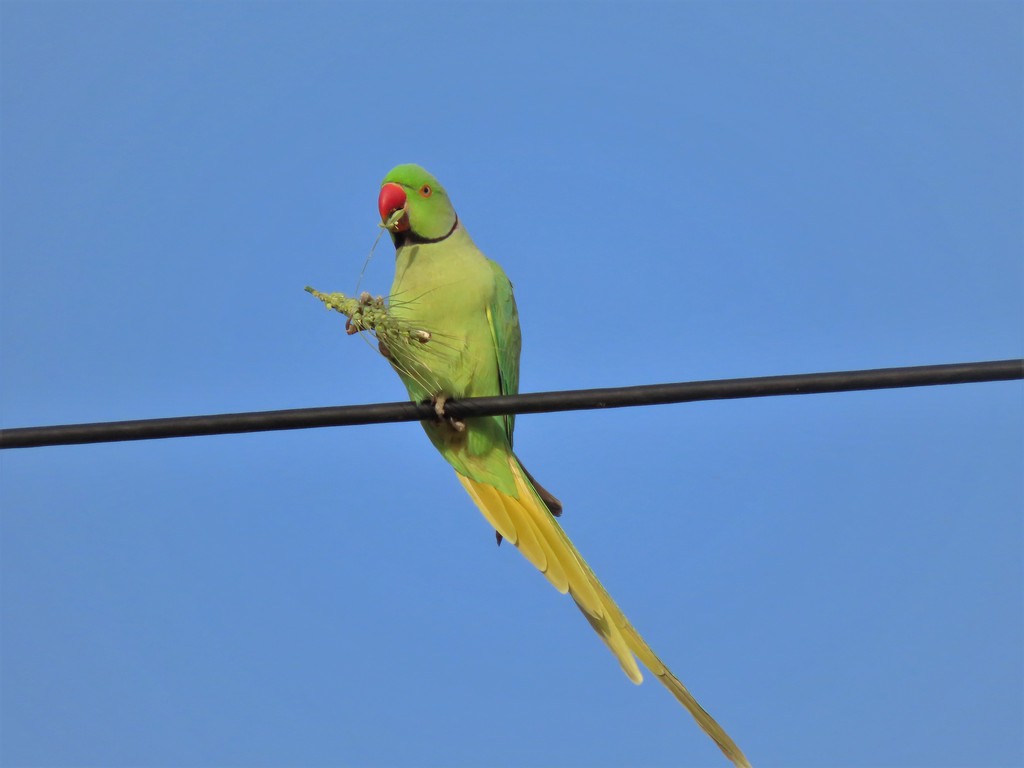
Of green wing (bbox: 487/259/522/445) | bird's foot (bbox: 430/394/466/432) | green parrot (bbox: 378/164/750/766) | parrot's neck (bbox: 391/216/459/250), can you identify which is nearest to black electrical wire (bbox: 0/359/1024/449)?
bird's foot (bbox: 430/394/466/432)

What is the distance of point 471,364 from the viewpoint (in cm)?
454

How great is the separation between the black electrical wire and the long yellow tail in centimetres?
128

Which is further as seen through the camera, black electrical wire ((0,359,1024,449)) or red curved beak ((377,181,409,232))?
red curved beak ((377,181,409,232))

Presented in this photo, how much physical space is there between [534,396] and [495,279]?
1.50 metres

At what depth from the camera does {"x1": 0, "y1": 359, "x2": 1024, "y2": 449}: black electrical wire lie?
3078 mm

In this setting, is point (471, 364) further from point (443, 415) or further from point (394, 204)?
point (394, 204)

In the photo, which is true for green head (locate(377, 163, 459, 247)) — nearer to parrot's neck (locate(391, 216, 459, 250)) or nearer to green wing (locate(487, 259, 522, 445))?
parrot's neck (locate(391, 216, 459, 250))

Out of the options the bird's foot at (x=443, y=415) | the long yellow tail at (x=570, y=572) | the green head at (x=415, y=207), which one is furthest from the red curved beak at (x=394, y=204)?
the long yellow tail at (x=570, y=572)

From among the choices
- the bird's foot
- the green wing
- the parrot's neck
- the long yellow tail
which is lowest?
the long yellow tail

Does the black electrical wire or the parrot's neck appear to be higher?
the parrot's neck

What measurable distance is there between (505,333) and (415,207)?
72 cm

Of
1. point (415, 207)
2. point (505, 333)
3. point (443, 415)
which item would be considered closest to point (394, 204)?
point (415, 207)

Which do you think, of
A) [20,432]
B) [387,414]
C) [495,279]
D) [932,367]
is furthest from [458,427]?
[932,367]

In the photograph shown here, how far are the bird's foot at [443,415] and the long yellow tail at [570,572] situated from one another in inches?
12.0
